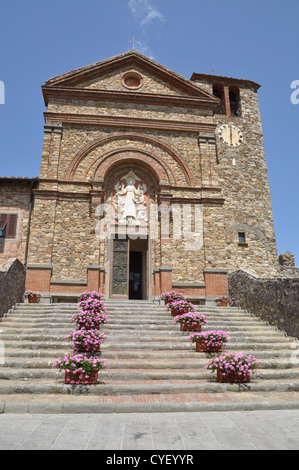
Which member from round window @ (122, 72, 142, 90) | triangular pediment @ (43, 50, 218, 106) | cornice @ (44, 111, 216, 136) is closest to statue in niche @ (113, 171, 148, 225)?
cornice @ (44, 111, 216, 136)

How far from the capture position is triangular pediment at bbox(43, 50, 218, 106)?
15.9 meters

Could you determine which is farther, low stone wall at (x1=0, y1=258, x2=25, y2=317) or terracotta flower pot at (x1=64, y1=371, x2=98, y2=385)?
low stone wall at (x1=0, y1=258, x2=25, y2=317)

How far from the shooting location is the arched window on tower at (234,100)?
1997cm

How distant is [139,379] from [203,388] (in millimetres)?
1306

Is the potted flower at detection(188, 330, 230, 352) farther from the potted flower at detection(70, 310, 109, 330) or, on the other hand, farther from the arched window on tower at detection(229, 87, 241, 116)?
the arched window on tower at detection(229, 87, 241, 116)

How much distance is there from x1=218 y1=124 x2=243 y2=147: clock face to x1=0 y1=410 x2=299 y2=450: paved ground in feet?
51.1

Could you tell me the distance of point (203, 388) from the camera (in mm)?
6363

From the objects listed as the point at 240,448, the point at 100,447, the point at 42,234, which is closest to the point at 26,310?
the point at 42,234

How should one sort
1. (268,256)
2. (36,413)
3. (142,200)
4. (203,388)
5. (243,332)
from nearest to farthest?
(36,413), (203,388), (243,332), (142,200), (268,256)

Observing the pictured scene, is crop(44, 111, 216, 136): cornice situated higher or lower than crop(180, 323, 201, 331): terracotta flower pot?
higher

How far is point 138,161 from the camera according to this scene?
49.6ft

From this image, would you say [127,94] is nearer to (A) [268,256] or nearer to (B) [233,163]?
(B) [233,163]

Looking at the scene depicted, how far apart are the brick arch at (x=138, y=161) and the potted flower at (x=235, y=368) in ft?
31.7

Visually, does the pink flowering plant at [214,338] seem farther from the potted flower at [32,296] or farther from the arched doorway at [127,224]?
the potted flower at [32,296]
